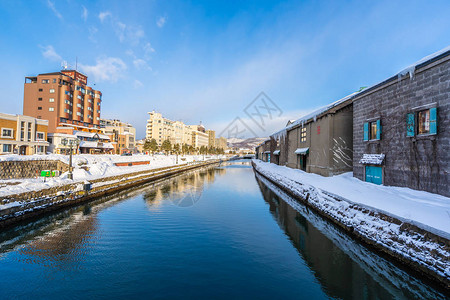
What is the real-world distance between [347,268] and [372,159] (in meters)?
9.66

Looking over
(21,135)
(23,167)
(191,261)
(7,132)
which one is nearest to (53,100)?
(21,135)

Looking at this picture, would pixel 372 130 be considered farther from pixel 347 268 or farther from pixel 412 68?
pixel 347 268

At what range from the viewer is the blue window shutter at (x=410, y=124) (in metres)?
12.4

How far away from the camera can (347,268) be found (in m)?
9.01

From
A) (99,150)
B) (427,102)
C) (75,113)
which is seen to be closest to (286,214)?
(427,102)

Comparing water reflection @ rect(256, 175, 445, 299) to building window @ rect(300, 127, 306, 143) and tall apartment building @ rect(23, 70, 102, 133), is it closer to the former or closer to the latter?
building window @ rect(300, 127, 306, 143)

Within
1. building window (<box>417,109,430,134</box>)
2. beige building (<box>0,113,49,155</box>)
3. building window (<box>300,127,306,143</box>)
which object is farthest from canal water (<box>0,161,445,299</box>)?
beige building (<box>0,113,49,155</box>)

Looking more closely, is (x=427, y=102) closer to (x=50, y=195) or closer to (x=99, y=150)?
(x=50, y=195)

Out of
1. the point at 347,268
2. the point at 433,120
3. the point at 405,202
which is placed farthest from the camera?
the point at 433,120

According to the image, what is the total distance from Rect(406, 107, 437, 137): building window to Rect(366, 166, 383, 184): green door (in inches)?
143

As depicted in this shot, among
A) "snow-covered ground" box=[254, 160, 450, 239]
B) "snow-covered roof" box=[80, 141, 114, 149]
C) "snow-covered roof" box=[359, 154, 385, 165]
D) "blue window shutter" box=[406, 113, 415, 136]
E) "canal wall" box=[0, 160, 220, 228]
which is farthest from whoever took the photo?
"snow-covered roof" box=[80, 141, 114, 149]

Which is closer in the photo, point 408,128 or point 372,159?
point 408,128

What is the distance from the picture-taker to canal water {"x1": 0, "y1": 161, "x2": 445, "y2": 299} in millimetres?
7281

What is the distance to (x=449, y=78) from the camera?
410 inches
